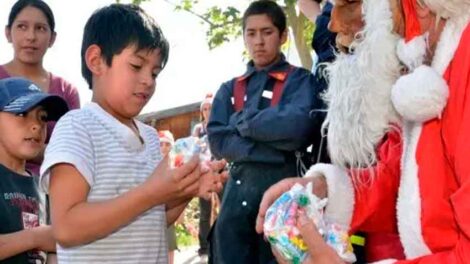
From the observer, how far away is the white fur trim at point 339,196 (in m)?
1.91

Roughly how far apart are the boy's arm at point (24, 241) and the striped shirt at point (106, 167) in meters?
0.30

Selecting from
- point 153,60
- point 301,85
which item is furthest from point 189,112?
point 153,60

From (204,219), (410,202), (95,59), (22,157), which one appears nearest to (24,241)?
(22,157)

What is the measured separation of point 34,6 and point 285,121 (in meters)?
1.60

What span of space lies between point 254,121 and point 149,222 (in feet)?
4.28

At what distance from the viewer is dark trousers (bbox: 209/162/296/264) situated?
11.2 feet

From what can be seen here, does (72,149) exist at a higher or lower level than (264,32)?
lower

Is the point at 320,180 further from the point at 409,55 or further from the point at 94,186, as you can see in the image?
the point at 94,186

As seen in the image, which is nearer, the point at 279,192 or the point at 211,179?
the point at 279,192

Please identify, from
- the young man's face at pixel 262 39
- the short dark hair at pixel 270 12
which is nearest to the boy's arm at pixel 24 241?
the young man's face at pixel 262 39

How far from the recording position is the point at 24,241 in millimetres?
2328

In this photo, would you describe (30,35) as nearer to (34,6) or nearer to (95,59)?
(34,6)

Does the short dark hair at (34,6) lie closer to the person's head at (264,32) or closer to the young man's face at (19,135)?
the person's head at (264,32)

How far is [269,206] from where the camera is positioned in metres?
1.80
